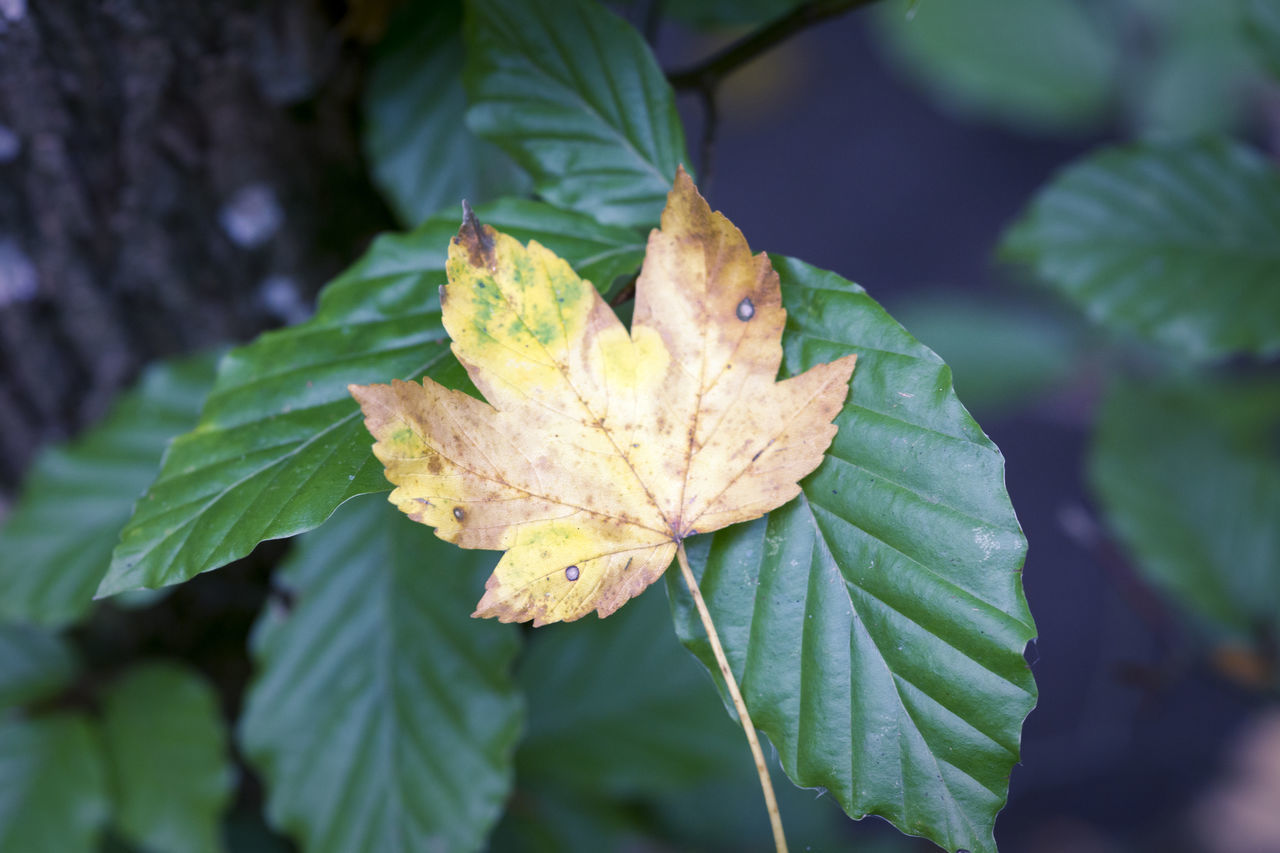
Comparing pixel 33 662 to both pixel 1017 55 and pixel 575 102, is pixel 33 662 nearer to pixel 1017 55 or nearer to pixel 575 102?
pixel 575 102

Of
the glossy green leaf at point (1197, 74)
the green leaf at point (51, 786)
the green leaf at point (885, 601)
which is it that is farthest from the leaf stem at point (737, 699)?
the glossy green leaf at point (1197, 74)

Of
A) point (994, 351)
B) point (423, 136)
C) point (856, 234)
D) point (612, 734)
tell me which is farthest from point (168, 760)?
point (856, 234)

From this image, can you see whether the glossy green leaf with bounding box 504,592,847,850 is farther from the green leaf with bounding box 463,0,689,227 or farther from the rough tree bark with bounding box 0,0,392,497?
the green leaf with bounding box 463,0,689,227

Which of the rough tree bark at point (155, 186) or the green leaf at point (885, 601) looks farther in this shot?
the rough tree bark at point (155, 186)

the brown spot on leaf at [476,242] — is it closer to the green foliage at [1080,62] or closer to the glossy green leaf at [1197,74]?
the green foliage at [1080,62]

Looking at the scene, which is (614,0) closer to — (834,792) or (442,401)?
(442,401)

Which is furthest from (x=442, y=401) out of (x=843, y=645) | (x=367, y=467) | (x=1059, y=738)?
(x=1059, y=738)

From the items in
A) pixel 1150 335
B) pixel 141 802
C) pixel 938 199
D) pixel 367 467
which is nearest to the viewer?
pixel 367 467

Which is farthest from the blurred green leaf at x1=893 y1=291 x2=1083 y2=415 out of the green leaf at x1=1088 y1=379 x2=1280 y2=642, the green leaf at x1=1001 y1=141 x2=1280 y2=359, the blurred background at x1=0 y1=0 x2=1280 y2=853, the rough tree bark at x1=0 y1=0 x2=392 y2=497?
the rough tree bark at x1=0 y1=0 x2=392 y2=497
